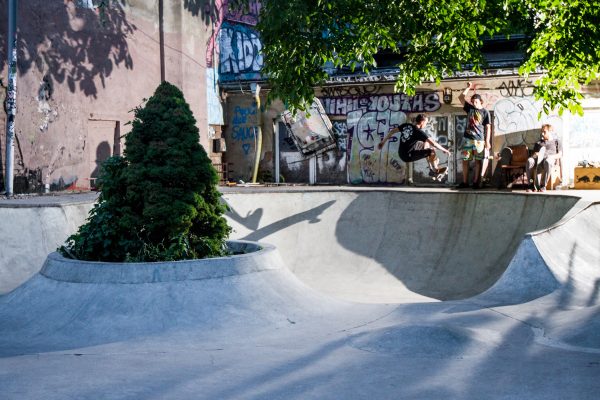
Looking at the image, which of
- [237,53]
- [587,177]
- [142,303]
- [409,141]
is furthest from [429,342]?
[237,53]

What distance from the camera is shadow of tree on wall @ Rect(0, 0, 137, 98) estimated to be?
17047 millimetres

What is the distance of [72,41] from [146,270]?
487 inches

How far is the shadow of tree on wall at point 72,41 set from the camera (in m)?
17.0

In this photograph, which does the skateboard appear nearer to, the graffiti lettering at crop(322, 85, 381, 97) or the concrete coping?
the graffiti lettering at crop(322, 85, 381, 97)

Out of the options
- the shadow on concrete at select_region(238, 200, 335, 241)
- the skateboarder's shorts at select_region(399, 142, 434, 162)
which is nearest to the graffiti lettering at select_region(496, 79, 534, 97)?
the skateboarder's shorts at select_region(399, 142, 434, 162)

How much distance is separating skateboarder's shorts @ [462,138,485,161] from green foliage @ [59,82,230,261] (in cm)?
1018

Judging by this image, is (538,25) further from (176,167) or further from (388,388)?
(388,388)

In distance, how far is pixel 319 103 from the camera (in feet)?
71.1

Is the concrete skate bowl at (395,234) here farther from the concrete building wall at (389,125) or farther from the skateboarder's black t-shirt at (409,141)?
the concrete building wall at (389,125)

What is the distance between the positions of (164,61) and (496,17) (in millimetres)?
10095

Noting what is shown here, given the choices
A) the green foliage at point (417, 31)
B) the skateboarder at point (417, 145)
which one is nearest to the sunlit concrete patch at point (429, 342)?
the green foliage at point (417, 31)

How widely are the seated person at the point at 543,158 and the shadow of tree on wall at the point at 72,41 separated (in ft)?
35.1

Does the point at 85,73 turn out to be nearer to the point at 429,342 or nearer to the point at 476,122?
the point at 476,122

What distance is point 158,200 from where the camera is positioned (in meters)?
8.03
